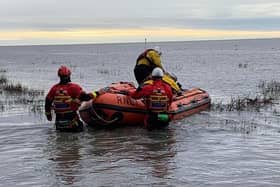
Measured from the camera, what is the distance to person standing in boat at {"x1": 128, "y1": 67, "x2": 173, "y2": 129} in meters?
11.9

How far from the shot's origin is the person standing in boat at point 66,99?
454 inches

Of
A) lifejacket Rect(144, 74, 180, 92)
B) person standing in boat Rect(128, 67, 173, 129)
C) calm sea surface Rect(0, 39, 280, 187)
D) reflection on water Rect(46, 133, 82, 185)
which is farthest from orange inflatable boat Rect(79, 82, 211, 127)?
lifejacket Rect(144, 74, 180, 92)

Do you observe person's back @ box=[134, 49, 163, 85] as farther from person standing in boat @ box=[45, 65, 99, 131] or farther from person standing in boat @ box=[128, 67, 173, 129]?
person standing in boat @ box=[45, 65, 99, 131]

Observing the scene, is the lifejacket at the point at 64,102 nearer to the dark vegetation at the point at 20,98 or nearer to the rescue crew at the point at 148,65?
the rescue crew at the point at 148,65

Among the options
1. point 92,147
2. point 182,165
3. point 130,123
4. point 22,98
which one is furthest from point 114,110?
point 22,98

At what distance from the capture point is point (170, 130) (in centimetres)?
1230

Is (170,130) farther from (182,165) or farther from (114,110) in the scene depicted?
(182,165)

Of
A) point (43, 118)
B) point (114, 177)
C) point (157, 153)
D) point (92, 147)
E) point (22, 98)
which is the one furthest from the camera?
point (22, 98)

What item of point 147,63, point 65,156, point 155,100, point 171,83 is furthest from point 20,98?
point 65,156

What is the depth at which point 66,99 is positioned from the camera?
1153 centimetres

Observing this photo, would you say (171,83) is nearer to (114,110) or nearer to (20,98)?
(114,110)

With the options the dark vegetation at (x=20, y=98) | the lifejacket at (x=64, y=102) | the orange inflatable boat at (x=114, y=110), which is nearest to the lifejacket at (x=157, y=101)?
the orange inflatable boat at (x=114, y=110)

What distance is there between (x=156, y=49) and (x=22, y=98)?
6.86 m

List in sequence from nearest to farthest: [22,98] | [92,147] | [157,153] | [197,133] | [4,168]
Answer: [4,168]
[157,153]
[92,147]
[197,133]
[22,98]
